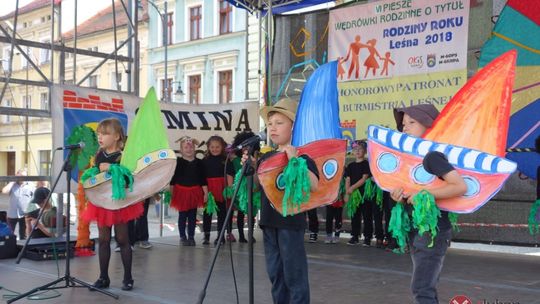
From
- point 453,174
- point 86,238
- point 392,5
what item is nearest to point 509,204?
point 392,5

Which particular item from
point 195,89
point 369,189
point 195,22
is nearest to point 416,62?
→ point 369,189

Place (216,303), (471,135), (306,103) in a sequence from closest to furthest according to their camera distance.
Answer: (471,135) → (306,103) → (216,303)

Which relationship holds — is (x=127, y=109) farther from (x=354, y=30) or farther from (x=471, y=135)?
(x=471, y=135)

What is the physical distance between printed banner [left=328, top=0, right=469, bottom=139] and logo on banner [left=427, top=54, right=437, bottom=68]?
0.05 feet

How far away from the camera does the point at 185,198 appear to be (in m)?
8.68

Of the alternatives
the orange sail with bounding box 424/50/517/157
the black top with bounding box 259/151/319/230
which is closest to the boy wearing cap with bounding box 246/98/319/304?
the black top with bounding box 259/151/319/230

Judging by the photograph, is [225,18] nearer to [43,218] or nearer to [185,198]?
[185,198]

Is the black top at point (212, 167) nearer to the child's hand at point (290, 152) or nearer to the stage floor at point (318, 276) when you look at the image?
the stage floor at point (318, 276)

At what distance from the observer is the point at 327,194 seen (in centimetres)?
420

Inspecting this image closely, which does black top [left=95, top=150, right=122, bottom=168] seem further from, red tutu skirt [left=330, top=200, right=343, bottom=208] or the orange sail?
red tutu skirt [left=330, top=200, right=343, bottom=208]

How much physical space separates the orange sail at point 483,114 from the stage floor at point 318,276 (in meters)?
1.98

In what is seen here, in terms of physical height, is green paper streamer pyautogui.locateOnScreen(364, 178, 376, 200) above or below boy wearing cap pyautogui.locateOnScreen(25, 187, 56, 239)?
above

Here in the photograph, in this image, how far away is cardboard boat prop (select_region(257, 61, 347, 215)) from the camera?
3.96 m

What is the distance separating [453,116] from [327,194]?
1.05 m
